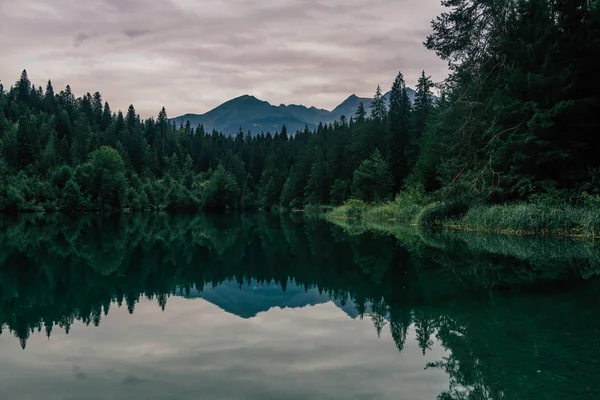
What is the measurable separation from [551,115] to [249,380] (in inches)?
951

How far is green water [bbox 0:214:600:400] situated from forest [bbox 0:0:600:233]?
8858 mm

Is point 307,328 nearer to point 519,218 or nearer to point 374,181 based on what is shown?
point 519,218

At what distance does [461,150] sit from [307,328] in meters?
25.8

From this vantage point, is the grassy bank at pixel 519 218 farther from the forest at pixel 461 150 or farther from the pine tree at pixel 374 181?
the pine tree at pixel 374 181

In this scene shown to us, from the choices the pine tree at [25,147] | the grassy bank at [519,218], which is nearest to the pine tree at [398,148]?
the grassy bank at [519,218]

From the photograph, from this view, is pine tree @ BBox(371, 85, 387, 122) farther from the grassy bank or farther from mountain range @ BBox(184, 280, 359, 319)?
mountain range @ BBox(184, 280, 359, 319)

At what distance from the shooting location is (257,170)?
5610 inches

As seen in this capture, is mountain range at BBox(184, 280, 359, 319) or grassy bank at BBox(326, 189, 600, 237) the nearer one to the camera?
mountain range at BBox(184, 280, 359, 319)

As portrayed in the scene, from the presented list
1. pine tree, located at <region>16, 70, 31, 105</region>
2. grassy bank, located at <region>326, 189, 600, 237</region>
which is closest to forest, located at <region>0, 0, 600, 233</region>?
grassy bank, located at <region>326, 189, 600, 237</region>

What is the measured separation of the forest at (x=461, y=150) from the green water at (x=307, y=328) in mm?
8858

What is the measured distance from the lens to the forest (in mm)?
26344

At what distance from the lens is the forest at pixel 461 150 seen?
1037 inches

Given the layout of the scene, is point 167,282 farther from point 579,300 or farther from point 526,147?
point 526,147

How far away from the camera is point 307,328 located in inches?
388
